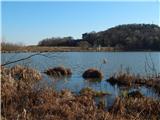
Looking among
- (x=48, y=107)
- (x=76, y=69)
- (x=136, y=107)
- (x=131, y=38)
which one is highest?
(x=131, y=38)

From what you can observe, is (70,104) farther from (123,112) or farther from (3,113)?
(3,113)

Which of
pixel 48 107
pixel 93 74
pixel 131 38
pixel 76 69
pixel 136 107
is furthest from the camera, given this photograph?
pixel 131 38

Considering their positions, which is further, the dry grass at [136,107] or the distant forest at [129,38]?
the distant forest at [129,38]

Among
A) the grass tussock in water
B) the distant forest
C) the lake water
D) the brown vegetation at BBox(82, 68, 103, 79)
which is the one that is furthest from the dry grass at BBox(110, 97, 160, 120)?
the distant forest

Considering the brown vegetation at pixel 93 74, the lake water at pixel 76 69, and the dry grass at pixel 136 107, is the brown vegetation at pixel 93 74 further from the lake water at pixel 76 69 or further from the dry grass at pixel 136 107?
the dry grass at pixel 136 107

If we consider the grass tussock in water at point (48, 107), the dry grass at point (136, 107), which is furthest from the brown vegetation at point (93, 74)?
the dry grass at point (136, 107)

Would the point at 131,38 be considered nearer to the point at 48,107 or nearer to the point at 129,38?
the point at 129,38

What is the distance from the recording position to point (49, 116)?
7434 mm

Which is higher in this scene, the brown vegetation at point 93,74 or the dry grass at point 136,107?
the dry grass at point 136,107

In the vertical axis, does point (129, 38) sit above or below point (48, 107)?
above

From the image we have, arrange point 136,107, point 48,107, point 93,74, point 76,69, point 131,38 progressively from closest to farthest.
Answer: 1. point 48,107
2. point 136,107
3. point 93,74
4. point 76,69
5. point 131,38

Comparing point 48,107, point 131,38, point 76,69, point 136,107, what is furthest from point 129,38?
point 48,107

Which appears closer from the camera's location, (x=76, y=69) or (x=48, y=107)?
(x=48, y=107)

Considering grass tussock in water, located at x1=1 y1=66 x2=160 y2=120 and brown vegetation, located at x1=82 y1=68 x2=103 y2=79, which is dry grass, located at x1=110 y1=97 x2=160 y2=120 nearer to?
grass tussock in water, located at x1=1 y1=66 x2=160 y2=120
